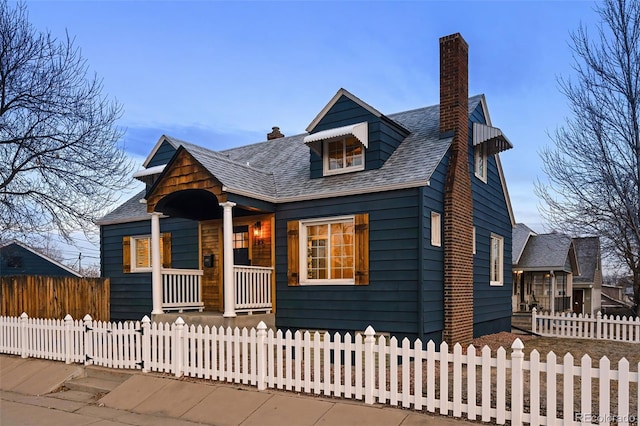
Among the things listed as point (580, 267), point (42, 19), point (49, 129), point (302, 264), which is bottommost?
point (580, 267)

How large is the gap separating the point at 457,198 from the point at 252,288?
5353mm

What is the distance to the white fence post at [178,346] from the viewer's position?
26.9ft

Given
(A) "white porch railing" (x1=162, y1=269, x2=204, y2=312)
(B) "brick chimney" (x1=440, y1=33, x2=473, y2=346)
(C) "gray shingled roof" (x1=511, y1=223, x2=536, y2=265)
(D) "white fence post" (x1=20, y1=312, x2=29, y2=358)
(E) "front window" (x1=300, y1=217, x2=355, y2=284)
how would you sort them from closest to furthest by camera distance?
1. (D) "white fence post" (x1=20, y1=312, x2=29, y2=358)
2. (B) "brick chimney" (x1=440, y1=33, x2=473, y2=346)
3. (E) "front window" (x1=300, y1=217, x2=355, y2=284)
4. (A) "white porch railing" (x1=162, y1=269, x2=204, y2=312)
5. (C) "gray shingled roof" (x1=511, y1=223, x2=536, y2=265)

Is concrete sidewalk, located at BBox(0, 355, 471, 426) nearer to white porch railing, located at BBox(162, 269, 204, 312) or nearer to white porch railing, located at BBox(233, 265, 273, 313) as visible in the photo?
white porch railing, located at BBox(233, 265, 273, 313)

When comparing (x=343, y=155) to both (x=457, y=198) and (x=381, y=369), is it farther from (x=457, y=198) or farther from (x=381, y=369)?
(x=381, y=369)

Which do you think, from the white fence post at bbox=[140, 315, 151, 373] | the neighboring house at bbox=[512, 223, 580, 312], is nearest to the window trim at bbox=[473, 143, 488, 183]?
the white fence post at bbox=[140, 315, 151, 373]

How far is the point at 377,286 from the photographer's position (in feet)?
33.2

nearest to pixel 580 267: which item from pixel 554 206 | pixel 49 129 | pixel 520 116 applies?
pixel 520 116

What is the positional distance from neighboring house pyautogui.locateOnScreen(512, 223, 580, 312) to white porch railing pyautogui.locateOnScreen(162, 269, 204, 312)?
16.3 metres

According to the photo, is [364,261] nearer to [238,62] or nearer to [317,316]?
[317,316]

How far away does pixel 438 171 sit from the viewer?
34.6 ft

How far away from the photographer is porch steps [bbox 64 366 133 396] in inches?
329

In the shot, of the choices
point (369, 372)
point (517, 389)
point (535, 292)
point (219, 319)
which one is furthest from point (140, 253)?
point (535, 292)

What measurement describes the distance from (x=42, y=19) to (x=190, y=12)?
173 inches
